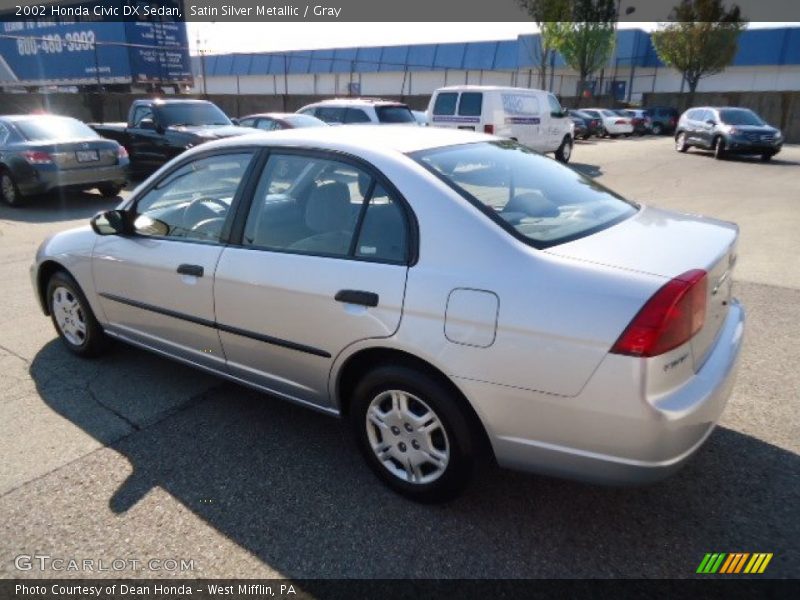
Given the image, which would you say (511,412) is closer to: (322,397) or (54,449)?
(322,397)

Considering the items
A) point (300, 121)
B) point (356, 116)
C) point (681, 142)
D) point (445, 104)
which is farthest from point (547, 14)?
point (300, 121)

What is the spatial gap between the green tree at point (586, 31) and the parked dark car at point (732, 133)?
21.1m

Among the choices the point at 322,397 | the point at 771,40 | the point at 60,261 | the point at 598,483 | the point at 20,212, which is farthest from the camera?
the point at 771,40

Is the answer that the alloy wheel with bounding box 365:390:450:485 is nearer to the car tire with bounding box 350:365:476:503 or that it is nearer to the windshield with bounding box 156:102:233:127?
the car tire with bounding box 350:365:476:503

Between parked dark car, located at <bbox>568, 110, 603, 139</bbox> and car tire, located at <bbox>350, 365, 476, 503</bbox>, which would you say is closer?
car tire, located at <bbox>350, 365, 476, 503</bbox>

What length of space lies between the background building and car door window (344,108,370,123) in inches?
1186

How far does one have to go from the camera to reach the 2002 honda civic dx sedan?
213cm

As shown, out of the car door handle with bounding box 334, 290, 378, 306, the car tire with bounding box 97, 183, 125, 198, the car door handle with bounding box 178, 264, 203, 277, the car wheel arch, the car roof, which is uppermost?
the car roof

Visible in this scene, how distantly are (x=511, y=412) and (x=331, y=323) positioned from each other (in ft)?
2.98

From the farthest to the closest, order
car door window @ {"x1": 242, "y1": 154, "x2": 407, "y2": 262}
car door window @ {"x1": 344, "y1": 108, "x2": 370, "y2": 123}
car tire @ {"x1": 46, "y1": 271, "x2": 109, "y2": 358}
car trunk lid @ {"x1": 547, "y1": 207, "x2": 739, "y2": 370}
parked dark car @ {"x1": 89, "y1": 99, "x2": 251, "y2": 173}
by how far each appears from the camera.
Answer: car door window @ {"x1": 344, "y1": 108, "x2": 370, "y2": 123} → parked dark car @ {"x1": 89, "y1": 99, "x2": 251, "y2": 173} → car tire @ {"x1": 46, "y1": 271, "x2": 109, "y2": 358} → car door window @ {"x1": 242, "y1": 154, "x2": 407, "y2": 262} → car trunk lid @ {"x1": 547, "y1": 207, "x2": 739, "y2": 370}

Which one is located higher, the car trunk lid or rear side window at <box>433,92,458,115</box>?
rear side window at <box>433,92,458,115</box>

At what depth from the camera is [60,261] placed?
4.08 meters

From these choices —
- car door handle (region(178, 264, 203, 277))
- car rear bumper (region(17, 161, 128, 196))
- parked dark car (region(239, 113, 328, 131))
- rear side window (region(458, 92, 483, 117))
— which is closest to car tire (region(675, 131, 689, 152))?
rear side window (region(458, 92, 483, 117))

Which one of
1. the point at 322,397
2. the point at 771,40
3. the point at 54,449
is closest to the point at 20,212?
the point at 54,449
